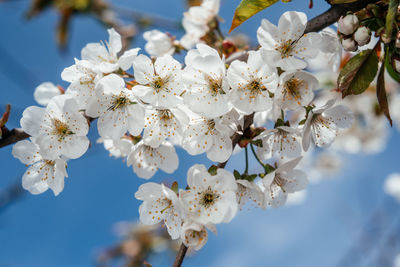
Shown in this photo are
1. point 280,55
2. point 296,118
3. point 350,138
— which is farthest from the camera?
point 350,138

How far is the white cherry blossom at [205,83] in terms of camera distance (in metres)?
0.92

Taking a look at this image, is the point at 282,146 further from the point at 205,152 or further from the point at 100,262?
the point at 100,262

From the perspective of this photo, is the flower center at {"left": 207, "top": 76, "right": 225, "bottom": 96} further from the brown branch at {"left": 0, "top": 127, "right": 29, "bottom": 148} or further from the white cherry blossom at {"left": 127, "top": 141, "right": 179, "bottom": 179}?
the brown branch at {"left": 0, "top": 127, "right": 29, "bottom": 148}

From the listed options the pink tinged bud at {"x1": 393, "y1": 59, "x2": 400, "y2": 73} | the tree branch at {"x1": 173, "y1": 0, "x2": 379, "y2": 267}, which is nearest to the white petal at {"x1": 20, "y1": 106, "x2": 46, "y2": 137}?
the tree branch at {"x1": 173, "y1": 0, "x2": 379, "y2": 267}

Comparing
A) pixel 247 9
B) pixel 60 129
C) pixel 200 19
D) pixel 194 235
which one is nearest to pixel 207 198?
pixel 194 235

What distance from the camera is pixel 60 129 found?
1016mm

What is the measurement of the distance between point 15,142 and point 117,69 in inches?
17.2

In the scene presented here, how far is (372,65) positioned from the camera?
1.07m

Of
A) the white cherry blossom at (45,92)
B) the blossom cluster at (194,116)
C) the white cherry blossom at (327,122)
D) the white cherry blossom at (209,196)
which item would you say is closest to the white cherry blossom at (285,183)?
the blossom cluster at (194,116)

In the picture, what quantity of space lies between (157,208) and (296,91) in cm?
60

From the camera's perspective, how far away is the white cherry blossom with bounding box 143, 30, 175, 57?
159 cm

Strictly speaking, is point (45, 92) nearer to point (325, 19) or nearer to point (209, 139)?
point (209, 139)

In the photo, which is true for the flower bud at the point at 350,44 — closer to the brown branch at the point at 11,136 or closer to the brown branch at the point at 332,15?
→ the brown branch at the point at 332,15

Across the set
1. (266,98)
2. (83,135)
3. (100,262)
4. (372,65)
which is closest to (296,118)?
(372,65)
